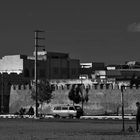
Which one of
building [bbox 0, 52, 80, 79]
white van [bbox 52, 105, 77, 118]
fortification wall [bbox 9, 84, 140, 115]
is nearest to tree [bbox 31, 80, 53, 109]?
fortification wall [bbox 9, 84, 140, 115]

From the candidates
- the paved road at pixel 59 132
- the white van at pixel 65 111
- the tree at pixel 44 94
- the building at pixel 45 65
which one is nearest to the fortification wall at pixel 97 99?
the tree at pixel 44 94

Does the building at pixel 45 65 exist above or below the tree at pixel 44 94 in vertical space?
above

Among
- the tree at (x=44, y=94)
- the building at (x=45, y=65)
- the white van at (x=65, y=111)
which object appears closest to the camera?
the white van at (x=65, y=111)

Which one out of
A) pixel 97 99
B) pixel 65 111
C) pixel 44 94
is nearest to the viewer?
pixel 65 111

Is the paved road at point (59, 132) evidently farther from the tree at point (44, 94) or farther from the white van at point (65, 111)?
the tree at point (44, 94)

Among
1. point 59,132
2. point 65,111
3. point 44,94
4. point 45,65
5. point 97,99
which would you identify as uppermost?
point 45,65

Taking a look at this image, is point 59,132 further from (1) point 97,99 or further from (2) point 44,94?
(2) point 44,94

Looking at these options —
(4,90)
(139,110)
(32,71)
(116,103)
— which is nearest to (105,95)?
(116,103)

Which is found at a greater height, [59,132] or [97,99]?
[97,99]

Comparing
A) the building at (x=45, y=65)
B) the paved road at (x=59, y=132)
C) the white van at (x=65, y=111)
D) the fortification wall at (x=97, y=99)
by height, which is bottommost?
the paved road at (x=59, y=132)

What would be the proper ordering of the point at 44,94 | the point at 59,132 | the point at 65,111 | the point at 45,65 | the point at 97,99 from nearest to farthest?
the point at 59,132 → the point at 65,111 → the point at 97,99 → the point at 44,94 → the point at 45,65

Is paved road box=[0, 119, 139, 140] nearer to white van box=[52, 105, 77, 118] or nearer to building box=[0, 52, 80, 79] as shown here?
white van box=[52, 105, 77, 118]

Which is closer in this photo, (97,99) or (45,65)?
(97,99)

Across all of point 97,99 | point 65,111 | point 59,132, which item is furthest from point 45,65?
point 59,132
